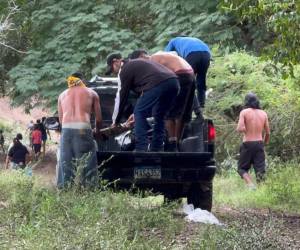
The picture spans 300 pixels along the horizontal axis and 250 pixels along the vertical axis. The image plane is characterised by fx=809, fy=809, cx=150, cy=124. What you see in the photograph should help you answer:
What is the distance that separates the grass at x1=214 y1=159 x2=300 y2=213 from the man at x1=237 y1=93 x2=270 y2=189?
0.22 m

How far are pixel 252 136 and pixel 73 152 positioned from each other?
4.95 metres

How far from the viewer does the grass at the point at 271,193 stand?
10.9 meters

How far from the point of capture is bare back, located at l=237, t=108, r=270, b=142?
1283cm

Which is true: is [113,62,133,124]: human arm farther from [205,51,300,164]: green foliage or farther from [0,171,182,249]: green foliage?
[205,51,300,164]: green foliage

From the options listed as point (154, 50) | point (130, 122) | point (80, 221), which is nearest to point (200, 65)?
point (130, 122)

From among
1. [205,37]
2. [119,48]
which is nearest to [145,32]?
[119,48]

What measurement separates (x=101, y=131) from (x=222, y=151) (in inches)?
308

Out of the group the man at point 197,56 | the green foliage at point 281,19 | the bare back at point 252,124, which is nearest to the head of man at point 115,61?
the man at point 197,56

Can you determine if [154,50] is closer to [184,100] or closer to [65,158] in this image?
[184,100]

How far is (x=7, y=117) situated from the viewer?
6144cm


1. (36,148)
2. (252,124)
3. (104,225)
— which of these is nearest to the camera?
(104,225)

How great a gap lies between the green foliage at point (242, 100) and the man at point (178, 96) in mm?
6213

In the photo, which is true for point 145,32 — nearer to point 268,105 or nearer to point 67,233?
point 268,105

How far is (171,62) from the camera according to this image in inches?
354
